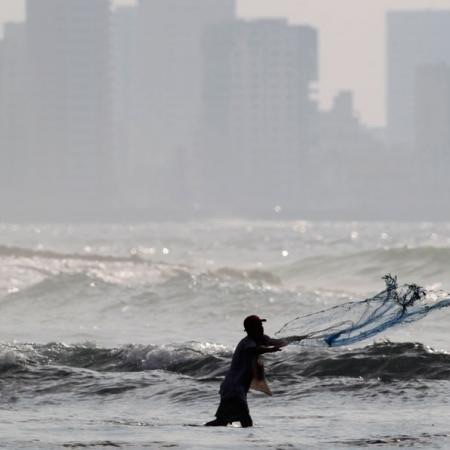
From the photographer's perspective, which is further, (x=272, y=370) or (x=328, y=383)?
(x=272, y=370)

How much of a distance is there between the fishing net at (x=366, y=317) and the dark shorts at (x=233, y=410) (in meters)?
1.59

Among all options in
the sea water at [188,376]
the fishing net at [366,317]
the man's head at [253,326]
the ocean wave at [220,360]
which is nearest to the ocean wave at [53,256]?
the sea water at [188,376]

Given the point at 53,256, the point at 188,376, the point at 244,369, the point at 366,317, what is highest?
the point at 366,317

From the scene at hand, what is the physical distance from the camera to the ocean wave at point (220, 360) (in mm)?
20312

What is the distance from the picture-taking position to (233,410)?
14.0 meters

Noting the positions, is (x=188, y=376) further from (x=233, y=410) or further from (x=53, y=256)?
(x=53, y=256)

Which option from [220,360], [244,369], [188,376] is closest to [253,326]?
[244,369]

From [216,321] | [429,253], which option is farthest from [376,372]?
[429,253]

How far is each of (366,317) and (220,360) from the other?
5857mm

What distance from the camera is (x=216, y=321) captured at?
3453cm

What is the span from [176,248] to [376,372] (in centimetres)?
9468

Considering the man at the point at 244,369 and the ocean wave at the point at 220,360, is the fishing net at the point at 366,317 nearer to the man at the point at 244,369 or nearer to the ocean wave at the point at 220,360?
the man at the point at 244,369

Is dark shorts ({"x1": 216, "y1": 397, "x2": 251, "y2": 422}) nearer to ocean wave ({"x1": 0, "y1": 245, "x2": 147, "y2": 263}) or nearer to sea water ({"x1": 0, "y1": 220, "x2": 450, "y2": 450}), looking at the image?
sea water ({"x1": 0, "y1": 220, "x2": 450, "y2": 450})

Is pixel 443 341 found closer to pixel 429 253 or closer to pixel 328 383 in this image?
pixel 328 383
